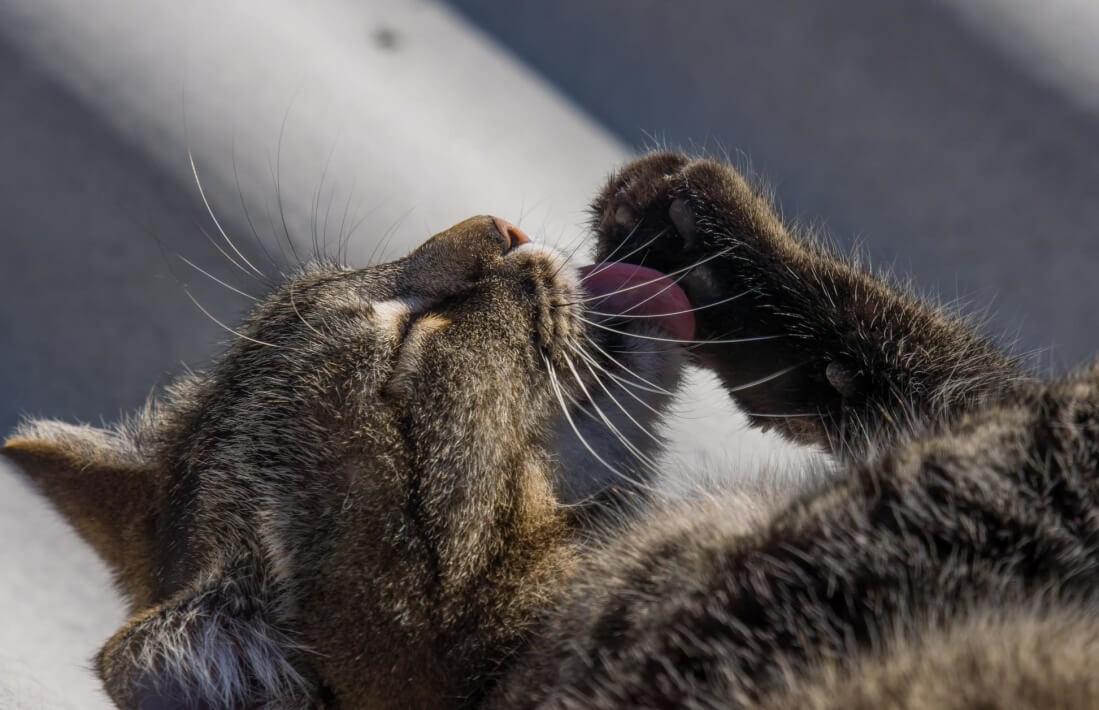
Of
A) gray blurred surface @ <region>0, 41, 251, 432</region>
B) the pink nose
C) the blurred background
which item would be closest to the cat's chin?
the pink nose

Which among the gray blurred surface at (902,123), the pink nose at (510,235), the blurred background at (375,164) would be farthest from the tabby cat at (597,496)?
the gray blurred surface at (902,123)

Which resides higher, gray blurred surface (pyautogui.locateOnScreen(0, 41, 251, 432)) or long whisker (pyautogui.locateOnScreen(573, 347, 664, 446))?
long whisker (pyautogui.locateOnScreen(573, 347, 664, 446))

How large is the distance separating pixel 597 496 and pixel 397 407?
31 cm

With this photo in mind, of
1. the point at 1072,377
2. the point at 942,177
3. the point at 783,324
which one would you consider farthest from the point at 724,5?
the point at 1072,377

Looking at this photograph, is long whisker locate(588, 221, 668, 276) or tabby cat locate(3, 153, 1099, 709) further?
long whisker locate(588, 221, 668, 276)

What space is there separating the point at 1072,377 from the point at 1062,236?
106 cm

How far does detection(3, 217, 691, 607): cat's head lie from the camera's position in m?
1.35

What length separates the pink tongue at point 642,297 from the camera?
159cm

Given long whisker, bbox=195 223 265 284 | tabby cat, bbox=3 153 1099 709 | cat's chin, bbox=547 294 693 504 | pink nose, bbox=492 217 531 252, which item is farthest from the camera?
long whisker, bbox=195 223 265 284

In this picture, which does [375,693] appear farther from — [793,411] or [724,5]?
[724,5]

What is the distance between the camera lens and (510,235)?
1.59 m

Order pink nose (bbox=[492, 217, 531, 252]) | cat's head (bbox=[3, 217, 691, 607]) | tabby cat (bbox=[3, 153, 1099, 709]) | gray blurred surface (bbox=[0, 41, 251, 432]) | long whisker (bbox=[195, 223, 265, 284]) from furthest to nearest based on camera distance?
gray blurred surface (bbox=[0, 41, 251, 432])
long whisker (bbox=[195, 223, 265, 284])
pink nose (bbox=[492, 217, 531, 252])
cat's head (bbox=[3, 217, 691, 607])
tabby cat (bbox=[3, 153, 1099, 709])

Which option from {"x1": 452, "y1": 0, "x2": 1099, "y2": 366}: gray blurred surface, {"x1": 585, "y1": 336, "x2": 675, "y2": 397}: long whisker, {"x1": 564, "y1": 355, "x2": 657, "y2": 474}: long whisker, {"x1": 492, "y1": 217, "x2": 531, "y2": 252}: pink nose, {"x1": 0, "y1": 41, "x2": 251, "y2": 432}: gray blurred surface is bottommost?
{"x1": 0, "y1": 41, "x2": 251, "y2": 432}: gray blurred surface

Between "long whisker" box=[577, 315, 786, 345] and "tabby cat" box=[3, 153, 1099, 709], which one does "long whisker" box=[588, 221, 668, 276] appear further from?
"long whisker" box=[577, 315, 786, 345]
